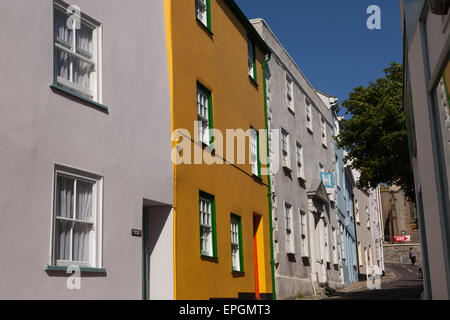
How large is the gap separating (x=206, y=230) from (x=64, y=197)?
494 centimetres

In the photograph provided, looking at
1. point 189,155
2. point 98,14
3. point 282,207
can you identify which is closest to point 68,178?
point 98,14

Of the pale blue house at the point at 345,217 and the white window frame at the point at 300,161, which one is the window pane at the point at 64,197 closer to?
the white window frame at the point at 300,161

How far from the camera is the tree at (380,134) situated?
19.9 metres

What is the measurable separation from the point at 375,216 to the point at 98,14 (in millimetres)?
42302

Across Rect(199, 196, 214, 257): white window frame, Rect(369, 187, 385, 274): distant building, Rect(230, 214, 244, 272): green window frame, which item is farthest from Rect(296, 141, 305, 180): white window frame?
Rect(369, 187, 385, 274): distant building

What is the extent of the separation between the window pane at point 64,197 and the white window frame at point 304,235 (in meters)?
14.6

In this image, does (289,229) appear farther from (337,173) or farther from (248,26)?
(337,173)

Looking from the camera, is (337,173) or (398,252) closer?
(337,173)

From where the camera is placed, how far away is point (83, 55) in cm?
952

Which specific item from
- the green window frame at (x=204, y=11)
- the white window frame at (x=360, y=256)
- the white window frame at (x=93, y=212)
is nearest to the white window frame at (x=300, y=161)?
the green window frame at (x=204, y=11)

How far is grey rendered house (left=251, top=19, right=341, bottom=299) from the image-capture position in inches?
779

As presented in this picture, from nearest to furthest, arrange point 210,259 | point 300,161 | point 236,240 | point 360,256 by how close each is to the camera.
Answer: point 210,259 < point 236,240 < point 300,161 < point 360,256

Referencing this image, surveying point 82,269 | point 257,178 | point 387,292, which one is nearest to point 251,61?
point 257,178
